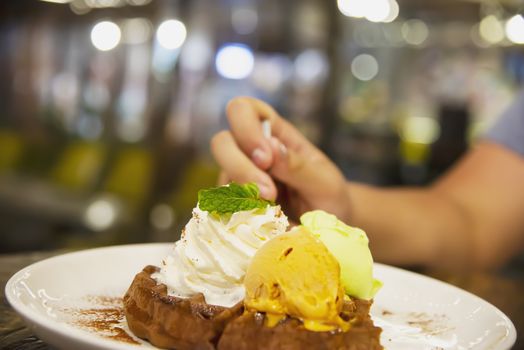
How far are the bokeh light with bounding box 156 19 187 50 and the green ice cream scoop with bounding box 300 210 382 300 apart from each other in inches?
236

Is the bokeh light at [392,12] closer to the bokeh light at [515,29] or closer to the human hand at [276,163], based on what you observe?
the bokeh light at [515,29]

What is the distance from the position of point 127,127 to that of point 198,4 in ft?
5.31

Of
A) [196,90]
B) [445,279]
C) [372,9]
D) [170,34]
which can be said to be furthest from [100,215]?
[445,279]

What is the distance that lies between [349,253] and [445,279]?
2.86 ft

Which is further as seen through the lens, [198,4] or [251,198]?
[198,4]

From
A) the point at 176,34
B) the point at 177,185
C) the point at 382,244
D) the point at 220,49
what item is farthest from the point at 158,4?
the point at 382,244

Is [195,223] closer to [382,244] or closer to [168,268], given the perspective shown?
[168,268]

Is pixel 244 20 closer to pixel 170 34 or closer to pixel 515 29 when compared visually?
pixel 170 34

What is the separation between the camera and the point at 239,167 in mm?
1515

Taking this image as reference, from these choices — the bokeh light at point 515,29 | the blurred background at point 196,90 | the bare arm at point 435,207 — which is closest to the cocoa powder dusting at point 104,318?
the bare arm at point 435,207

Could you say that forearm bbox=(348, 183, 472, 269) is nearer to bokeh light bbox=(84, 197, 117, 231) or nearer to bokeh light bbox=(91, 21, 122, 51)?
bokeh light bbox=(84, 197, 117, 231)

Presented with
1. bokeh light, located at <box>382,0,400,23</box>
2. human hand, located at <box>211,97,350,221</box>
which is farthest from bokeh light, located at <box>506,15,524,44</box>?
human hand, located at <box>211,97,350,221</box>

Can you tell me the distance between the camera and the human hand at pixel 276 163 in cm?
153

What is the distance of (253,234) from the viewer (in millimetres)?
1062
